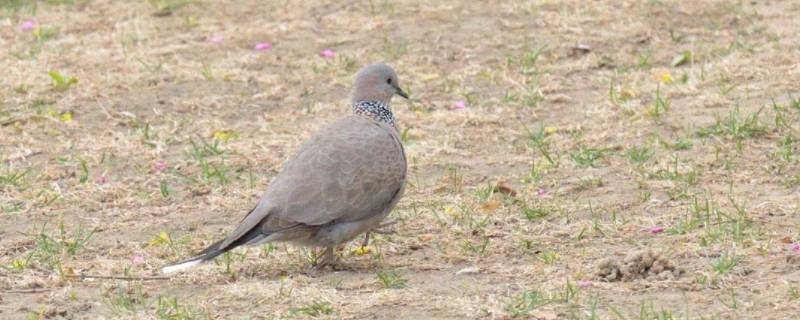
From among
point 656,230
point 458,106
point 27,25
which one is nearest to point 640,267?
point 656,230

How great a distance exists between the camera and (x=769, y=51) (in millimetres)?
8945

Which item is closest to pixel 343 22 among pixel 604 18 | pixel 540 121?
pixel 604 18

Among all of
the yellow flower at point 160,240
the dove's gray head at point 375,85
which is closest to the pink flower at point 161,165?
the yellow flower at point 160,240

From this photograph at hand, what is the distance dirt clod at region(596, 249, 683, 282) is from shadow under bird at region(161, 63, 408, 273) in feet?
3.27

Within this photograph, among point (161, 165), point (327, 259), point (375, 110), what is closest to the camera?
point (327, 259)

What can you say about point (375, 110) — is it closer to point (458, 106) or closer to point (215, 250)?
point (215, 250)

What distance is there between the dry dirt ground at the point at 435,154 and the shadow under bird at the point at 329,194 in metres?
0.17

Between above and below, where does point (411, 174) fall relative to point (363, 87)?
below

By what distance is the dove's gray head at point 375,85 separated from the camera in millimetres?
6535

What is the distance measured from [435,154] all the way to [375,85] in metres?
1.13

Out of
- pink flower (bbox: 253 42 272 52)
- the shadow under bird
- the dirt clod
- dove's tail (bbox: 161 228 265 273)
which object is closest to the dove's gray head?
the shadow under bird

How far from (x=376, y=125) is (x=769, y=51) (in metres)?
3.61

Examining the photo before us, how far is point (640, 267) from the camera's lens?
5.34m

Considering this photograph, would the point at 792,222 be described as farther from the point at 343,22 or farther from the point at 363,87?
the point at 343,22
